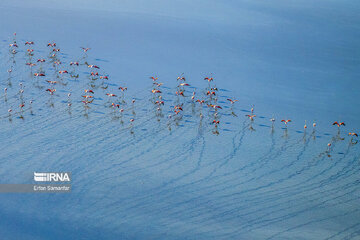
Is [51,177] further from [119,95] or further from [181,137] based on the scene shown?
[119,95]

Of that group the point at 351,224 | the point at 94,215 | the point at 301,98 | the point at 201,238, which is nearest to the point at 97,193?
the point at 94,215

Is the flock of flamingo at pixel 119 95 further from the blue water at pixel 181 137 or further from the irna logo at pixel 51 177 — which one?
the irna logo at pixel 51 177

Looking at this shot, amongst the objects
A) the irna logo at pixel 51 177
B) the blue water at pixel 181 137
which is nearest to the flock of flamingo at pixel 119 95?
the blue water at pixel 181 137

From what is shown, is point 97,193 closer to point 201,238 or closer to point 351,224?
point 201,238

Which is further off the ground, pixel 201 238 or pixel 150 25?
pixel 150 25

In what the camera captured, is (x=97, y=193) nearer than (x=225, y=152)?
Result: Yes

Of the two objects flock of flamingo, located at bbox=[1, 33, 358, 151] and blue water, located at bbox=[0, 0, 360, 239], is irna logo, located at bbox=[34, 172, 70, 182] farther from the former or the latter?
flock of flamingo, located at bbox=[1, 33, 358, 151]
